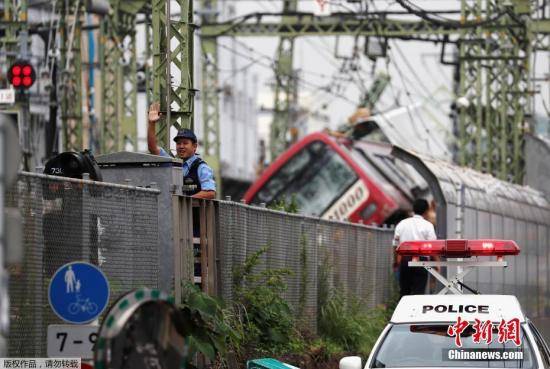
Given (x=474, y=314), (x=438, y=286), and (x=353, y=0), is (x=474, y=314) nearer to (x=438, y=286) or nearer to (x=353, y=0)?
(x=438, y=286)

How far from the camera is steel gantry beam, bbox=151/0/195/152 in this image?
18.4 m

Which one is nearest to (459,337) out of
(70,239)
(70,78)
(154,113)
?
(70,239)

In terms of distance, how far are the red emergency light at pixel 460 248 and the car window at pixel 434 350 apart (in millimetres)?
2543

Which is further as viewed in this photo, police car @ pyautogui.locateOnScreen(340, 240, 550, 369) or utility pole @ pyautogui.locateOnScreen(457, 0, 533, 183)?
utility pole @ pyautogui.locateOnScreen(457, 0, 533, 183)

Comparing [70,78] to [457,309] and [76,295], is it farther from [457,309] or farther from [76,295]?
[76,295]

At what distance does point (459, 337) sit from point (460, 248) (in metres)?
2.91

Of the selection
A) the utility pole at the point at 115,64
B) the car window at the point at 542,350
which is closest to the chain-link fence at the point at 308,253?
the car window at the point at 542,350

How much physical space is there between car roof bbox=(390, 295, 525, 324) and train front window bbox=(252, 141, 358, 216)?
21.8 metres

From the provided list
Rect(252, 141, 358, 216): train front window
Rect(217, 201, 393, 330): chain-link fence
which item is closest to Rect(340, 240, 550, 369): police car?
Rect(217, 201, 393, 330): chain-link fence

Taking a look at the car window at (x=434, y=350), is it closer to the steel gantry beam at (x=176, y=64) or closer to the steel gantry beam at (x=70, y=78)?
the steel gantry beam at (x=176, y=64)

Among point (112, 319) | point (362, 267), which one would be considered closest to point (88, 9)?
point (362, 267)

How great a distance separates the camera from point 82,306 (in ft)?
33.8

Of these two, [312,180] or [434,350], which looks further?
[312,180]

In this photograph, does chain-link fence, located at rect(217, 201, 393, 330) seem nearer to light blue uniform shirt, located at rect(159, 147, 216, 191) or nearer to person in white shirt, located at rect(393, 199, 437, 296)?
light blue uniform shirt, located at rect(159, 147, 216, 191)
